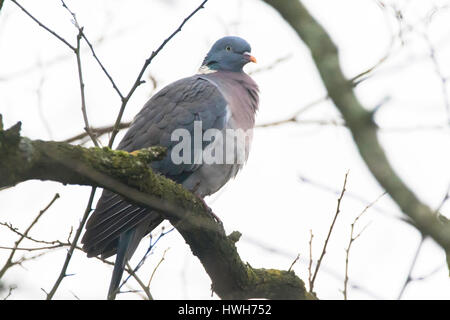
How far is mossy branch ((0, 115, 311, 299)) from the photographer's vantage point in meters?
2.69

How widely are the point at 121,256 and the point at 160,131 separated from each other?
1109mm

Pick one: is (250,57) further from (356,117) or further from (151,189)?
(356,117)

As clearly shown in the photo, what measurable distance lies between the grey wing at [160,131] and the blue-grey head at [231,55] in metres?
0.73

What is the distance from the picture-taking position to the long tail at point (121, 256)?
4.23 metres

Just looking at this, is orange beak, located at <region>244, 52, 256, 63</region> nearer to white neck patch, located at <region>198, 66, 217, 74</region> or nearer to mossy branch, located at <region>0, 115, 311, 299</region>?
white neck patch, located at <region>198, 66, 217, 74</region>

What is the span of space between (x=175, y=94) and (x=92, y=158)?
2.31 meters

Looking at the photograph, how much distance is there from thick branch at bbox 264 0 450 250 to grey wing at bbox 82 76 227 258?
2752 mm

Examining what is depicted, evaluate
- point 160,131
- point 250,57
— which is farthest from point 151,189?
point 250,57

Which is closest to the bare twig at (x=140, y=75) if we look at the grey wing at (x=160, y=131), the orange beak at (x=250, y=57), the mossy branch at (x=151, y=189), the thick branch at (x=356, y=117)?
the mossy branch at (x=151, y=189)

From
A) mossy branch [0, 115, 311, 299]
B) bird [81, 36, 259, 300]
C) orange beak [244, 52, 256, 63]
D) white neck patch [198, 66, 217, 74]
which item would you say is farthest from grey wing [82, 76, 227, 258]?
orange beak [244, 52, 256, 63]

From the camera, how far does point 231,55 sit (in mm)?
→ 6184
